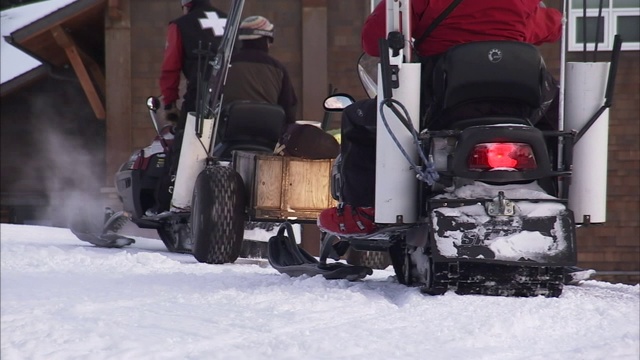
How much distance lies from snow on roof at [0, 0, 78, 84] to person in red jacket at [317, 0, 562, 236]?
48.7ft

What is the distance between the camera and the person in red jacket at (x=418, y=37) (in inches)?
199

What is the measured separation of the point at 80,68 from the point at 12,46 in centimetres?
686

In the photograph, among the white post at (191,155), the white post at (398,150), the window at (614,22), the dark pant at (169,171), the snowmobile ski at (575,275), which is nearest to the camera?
the white post at (398,150)

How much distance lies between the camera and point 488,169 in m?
4.70

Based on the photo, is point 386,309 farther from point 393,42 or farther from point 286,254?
point 286,254

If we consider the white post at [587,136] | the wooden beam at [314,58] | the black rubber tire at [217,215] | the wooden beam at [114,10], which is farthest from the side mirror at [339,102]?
the wooden beam at [114,10]

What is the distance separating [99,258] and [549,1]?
20.5ft

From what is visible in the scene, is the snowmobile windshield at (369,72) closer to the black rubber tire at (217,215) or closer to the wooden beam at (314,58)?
the black rubber tire at (217,215)

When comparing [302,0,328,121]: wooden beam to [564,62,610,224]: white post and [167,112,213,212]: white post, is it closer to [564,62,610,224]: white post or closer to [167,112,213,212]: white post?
[167,112,213,212]: white post

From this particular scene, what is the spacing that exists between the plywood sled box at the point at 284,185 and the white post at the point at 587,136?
295 cm

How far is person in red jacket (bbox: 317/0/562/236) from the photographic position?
5.05 metres

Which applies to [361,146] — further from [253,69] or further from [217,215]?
[253,69]

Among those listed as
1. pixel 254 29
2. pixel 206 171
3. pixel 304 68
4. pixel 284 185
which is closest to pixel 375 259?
pixel 284 185

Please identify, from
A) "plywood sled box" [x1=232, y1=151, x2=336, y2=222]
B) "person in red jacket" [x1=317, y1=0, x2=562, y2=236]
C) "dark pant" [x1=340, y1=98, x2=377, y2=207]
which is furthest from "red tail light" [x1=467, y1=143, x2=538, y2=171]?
"plywood sled box" [x1=232, y1=151, x2=336, y2=222]
